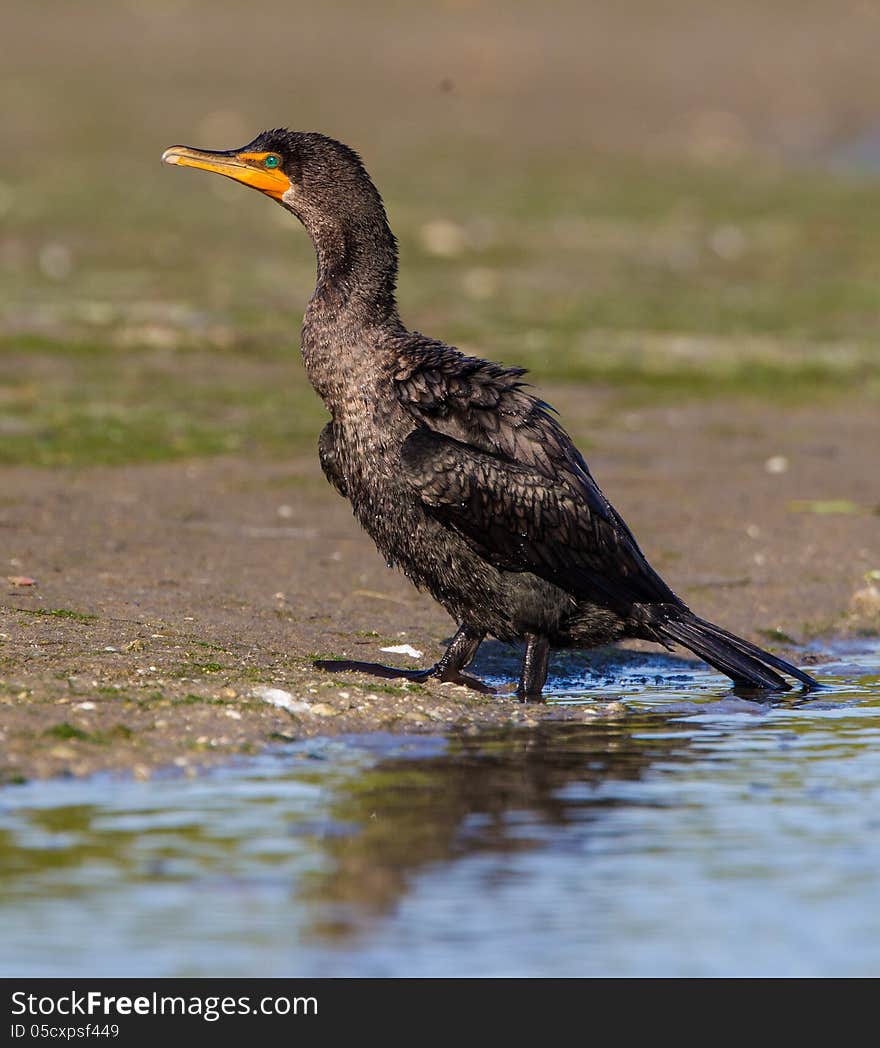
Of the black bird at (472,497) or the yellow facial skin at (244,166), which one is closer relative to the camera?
the black bird at (472,497)

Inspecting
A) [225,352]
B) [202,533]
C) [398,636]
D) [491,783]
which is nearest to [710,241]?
[225,352]

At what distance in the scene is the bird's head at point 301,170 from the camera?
9.23 metres

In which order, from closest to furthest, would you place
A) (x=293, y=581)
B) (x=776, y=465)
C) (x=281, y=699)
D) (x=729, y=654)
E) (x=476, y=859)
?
1. (x=476, y=859)
2. (x=281, y=699)
3. (x=729, y=654)
4. (x=293, y=581)
5. (x=776, y=465)

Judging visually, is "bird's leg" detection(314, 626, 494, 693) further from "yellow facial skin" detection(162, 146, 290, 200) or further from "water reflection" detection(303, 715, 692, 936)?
"yellow facial skin" detection(162, 146, 290, 200)

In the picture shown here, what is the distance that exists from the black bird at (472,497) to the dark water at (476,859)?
61 cm

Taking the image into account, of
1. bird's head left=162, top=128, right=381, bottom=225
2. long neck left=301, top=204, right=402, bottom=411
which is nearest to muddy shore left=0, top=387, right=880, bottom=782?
long neck left=301, top=204, right=402, bottom=411

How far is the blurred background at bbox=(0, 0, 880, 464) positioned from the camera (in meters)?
18.2

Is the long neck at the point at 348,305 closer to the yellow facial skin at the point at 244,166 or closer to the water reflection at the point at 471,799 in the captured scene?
the yellow facial skin at the point at 244,166

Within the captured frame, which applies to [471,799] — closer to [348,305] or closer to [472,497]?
[472,497]

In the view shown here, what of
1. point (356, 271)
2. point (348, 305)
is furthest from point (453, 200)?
point (348, 305)

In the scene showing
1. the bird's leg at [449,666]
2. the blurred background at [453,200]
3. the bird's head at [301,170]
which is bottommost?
the bird's leg at [449,666]

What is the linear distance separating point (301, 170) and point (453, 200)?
1865 centimetres

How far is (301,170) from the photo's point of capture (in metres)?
9.34

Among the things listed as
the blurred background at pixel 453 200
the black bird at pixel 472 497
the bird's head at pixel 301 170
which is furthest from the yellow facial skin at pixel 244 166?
the blurred background at pixel 453 200
